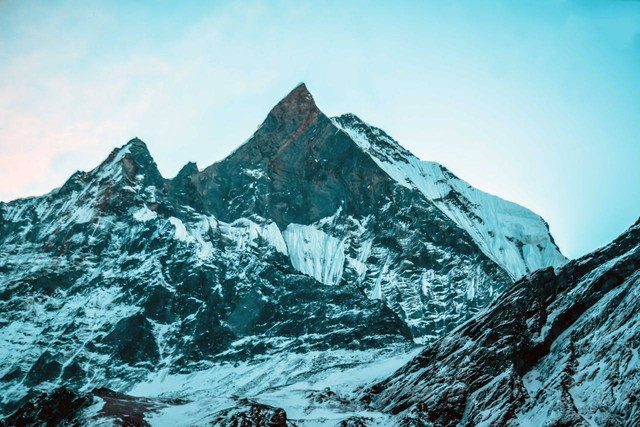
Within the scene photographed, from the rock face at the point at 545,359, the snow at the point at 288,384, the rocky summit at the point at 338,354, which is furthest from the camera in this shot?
the snow at the point at 288,384

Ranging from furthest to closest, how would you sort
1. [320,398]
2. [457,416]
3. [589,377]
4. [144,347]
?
[144,347], [320,398], [457,416], [589,377]

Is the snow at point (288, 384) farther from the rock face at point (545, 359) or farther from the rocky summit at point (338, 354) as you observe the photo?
the rock face at point (545, 359)

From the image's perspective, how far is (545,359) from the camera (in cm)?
7625

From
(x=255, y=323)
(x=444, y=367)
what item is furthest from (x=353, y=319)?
(x=444, y=367)

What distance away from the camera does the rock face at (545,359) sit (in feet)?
205

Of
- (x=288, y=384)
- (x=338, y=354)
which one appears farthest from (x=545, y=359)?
(x=338, y=354)

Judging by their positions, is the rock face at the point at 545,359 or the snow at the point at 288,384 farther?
the snow at the point at 288,384

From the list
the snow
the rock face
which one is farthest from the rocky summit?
the snow

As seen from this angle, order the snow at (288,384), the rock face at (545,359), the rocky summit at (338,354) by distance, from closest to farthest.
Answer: the rock face at (545,359) → the rocky summit at (338,354) → the snow at (288,384)

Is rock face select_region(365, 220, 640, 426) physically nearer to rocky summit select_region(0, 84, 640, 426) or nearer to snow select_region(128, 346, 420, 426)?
rocky summit select_region(0, 84, 640, 426)

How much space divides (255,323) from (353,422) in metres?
114

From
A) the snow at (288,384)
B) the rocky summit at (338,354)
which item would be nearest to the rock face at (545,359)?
the rocky summit at (338,354)

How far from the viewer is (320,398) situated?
94.9 metres

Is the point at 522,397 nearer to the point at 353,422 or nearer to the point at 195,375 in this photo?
the point at 353,422
